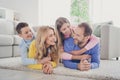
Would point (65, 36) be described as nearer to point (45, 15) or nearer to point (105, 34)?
point (105, 34)

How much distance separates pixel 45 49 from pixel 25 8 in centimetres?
330

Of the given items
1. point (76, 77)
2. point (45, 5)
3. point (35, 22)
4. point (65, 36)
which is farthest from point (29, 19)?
point (76, 77)

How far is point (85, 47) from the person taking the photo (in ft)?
5.92

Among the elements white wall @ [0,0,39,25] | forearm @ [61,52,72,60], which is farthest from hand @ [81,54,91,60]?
white wall @ [0,0,39,25]

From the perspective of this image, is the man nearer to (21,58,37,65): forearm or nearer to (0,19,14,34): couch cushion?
(21,58,37,65): forearm

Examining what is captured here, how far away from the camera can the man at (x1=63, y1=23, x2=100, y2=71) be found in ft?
5.80

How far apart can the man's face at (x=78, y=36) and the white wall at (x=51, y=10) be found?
314cm

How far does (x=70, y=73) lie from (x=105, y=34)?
1419 mm

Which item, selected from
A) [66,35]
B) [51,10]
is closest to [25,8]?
[51,10]

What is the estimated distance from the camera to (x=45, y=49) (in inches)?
71.1

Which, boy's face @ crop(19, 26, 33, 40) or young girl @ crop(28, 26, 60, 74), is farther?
boy's face @ crop(19, 26, 33, 40)

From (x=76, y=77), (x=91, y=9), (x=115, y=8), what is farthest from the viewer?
(x=91, y=9)

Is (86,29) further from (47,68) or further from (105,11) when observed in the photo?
(105,11)

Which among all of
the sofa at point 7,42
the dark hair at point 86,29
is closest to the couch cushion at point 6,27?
the sofa at point 7,42
